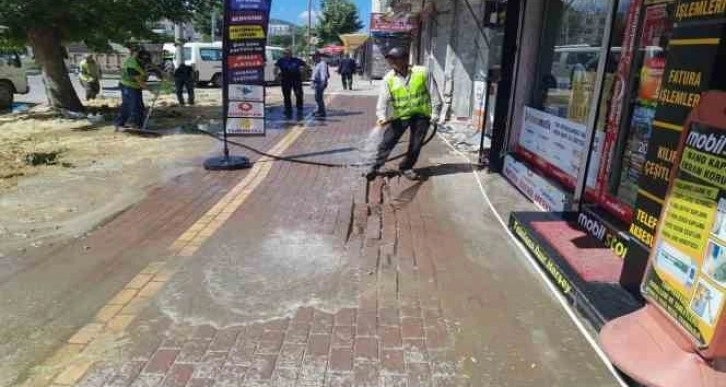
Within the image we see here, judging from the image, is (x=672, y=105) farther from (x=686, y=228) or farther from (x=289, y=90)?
(x=289, y=90)

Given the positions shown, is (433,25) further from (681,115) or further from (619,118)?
(681,115)

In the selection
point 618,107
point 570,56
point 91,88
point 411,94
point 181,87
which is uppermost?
point 570,56

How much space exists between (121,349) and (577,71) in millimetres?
5303

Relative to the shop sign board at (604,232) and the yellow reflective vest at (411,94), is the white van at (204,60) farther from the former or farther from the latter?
the shop sign board at (604,232)

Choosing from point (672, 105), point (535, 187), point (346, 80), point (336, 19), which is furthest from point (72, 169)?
point (336, 19)

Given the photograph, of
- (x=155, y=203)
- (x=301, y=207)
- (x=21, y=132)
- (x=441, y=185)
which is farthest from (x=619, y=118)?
(x=21, y=132)

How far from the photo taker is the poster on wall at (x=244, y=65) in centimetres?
764

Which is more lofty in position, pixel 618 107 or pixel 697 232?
pixel 618 107

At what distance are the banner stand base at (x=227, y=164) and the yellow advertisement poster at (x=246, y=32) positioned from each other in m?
1.73

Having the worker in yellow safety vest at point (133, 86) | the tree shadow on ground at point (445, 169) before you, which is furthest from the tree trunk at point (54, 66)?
→ the tree shadow on ground at point (445, 169)

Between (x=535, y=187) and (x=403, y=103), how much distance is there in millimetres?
2035

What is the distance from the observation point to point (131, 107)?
11.5m

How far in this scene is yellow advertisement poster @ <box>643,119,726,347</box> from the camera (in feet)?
8.81

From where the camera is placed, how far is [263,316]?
3.67m
